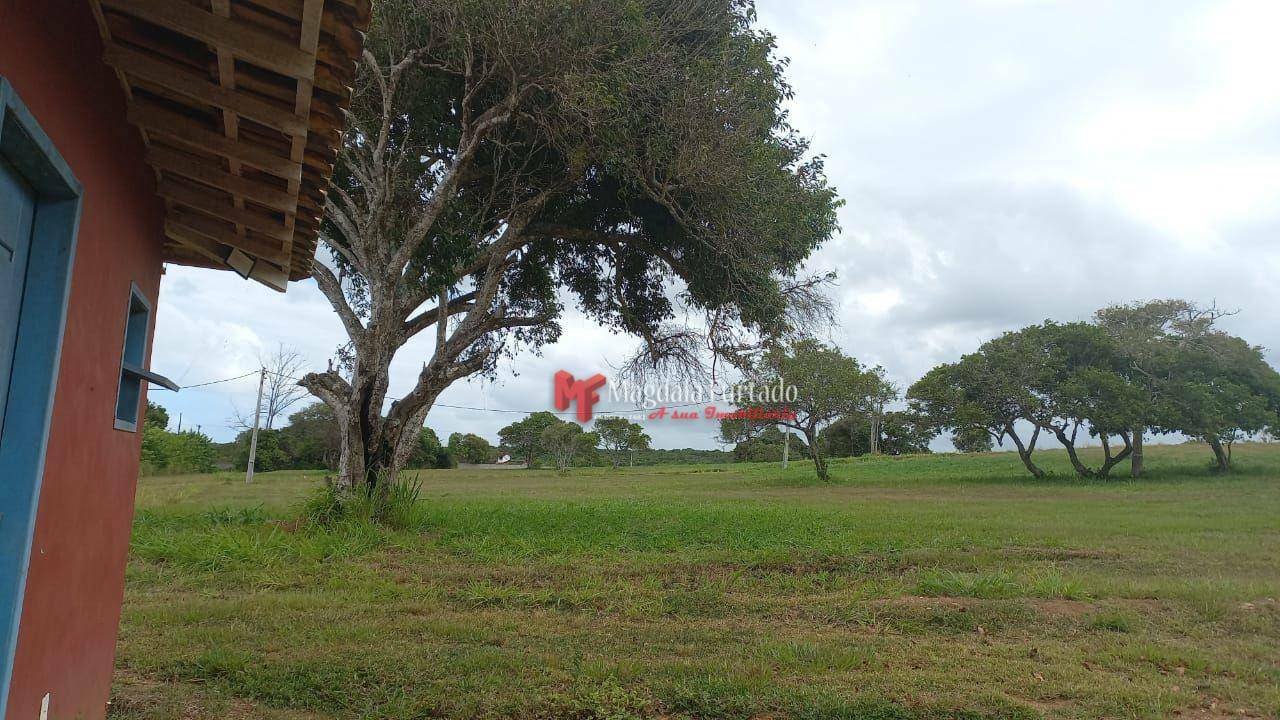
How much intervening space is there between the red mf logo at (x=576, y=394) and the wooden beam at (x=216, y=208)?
A: 2159cm

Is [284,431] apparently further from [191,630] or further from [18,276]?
[18,276]

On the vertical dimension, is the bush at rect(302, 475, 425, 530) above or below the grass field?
above

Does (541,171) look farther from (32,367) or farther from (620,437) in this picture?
(620,437)

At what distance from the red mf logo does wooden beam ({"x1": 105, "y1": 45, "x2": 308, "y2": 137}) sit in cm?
2280

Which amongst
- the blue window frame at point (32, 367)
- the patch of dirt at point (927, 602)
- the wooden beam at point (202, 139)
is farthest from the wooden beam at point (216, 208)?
the patch of dirt at point (927, 602)

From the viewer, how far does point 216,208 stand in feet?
13.9

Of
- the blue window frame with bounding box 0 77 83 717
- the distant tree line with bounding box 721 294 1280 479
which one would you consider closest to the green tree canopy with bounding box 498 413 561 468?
the distant tree line with bounding box 721 294 1280 479

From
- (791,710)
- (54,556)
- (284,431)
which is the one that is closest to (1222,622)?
(791,710)

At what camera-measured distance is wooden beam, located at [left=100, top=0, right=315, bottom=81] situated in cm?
261

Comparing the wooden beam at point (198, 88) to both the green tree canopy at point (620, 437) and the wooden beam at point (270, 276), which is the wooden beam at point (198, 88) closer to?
the wooden beam at point (270, 276)

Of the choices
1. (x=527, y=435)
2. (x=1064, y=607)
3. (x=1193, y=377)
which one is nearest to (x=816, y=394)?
(x=1193, y=377)

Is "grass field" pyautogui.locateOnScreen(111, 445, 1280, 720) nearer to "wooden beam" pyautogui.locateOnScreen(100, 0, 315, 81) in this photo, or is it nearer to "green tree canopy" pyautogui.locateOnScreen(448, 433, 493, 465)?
"wooden beam" pyautogui.locateOnScreen(100, 0, 315, 81)

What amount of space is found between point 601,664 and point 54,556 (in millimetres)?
3573

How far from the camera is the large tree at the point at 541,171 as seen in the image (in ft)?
36.9
